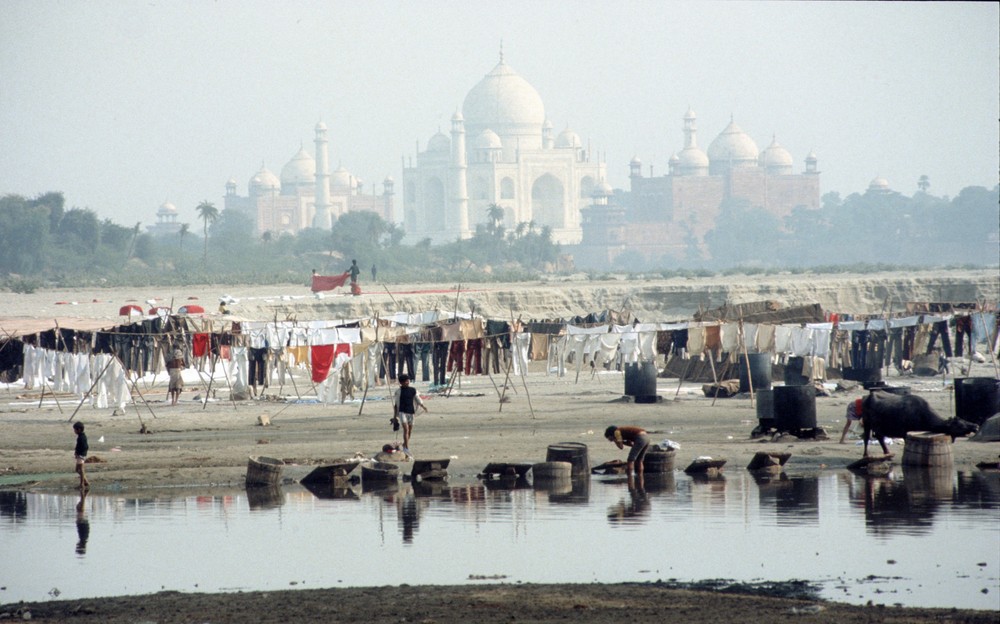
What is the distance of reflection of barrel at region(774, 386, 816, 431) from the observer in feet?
49.7

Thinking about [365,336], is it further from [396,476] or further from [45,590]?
[45,590]

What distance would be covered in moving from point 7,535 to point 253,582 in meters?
2.73

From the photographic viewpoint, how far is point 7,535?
1088 cm

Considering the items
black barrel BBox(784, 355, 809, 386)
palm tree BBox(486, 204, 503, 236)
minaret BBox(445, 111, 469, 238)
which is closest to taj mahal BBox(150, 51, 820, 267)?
minaret BBox(445, 111, 469, 238)

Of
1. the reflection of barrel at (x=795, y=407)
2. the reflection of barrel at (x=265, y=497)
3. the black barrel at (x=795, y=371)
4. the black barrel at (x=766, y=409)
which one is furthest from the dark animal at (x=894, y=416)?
the black barrel at (x=795, y=371)

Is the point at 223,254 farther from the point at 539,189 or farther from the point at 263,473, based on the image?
the point at 263,473

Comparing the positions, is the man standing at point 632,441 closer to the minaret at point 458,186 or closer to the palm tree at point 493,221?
the palm tree at point 493,221

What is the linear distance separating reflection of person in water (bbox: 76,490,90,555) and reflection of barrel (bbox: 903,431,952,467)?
736cm

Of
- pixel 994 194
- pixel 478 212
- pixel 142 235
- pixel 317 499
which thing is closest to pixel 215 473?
pixel 317 499

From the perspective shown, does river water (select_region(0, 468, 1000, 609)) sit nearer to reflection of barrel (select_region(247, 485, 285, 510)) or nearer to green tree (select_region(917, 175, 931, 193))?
reflection of barrel (select_region(247, 485, 285, 510))

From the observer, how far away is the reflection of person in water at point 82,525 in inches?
410

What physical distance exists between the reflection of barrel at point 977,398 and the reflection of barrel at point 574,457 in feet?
14.1

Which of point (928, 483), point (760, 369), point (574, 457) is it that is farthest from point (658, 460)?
point (760, 369)

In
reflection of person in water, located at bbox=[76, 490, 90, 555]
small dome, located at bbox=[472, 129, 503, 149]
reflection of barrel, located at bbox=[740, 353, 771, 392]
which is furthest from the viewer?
small dome, located at bbox=[472, 129, 503, 149]
